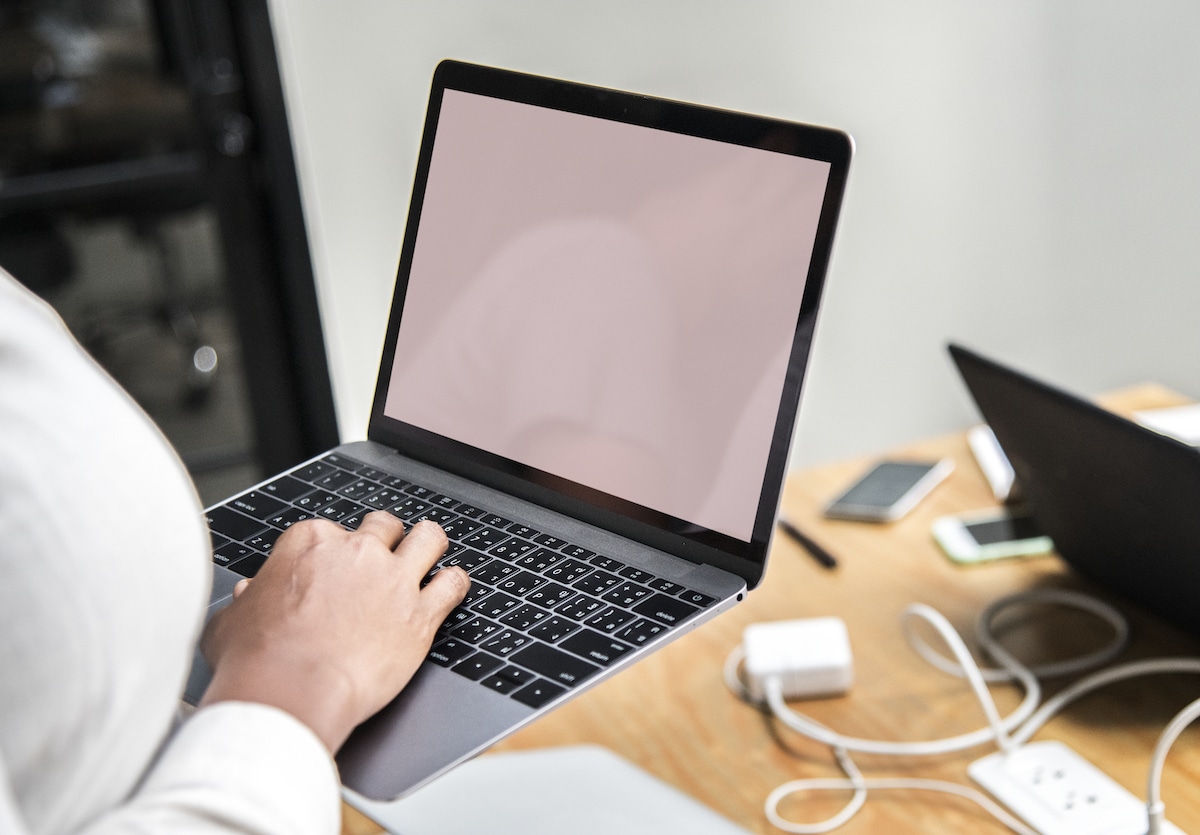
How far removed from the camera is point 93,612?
379 millimetres

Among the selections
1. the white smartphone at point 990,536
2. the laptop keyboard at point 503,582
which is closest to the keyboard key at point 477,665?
the laptop keyboard at point 503,582

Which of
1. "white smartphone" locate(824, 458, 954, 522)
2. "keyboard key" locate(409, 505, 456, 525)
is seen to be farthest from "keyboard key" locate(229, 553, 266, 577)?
"white smartphone" locate(824, 458, 954, 522)

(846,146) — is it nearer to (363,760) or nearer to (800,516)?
(363,760)

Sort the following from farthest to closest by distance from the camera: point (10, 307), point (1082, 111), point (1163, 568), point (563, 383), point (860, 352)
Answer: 1. point (860, 352)
2. point (1082, 111)
3. point (1163, 568)
4. point (563, 383)
5. point (10, 307)

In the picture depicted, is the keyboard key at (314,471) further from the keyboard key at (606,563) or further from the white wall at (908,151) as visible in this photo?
the white wall at (908,151)

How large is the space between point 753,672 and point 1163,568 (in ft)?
1.05

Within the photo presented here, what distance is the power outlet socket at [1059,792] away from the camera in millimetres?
750

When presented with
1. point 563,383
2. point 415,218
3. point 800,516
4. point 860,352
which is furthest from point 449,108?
point 860,352

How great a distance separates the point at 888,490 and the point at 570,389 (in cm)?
56

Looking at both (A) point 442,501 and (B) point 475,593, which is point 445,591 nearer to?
(B) point 475,593

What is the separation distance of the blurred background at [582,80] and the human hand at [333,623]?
1.49 meters

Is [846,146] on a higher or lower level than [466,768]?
higher

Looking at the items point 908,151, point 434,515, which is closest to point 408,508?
point 434,515

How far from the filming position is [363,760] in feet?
1.84
